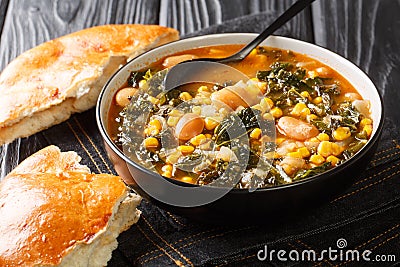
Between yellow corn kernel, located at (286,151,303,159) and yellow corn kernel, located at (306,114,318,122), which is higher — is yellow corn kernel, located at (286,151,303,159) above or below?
below

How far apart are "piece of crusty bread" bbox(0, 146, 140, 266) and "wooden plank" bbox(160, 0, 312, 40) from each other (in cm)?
248

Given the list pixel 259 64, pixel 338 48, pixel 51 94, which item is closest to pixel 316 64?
pixel 259 64

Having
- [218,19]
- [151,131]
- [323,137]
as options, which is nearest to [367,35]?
[218,19]

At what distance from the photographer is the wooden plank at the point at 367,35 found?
17.1ft

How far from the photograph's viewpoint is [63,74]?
4.44 m

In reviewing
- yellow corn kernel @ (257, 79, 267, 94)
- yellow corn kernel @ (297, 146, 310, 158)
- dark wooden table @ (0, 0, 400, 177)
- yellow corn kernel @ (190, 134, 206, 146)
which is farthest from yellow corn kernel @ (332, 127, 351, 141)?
dark wooden table @ (0, 0, 400, 177)

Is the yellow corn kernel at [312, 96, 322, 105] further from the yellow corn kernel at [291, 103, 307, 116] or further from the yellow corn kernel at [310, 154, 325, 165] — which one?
the yellow corn kernel at [310, 154, 325, 165]

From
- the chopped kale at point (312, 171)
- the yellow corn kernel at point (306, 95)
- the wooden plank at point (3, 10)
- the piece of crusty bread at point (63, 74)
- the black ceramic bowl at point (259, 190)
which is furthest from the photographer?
the wooden plank at point (3, 10)

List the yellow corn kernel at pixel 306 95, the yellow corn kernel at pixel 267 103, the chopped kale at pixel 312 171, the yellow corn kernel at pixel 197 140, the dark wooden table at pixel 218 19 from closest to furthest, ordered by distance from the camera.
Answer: the chopped kale at pixel 312 171 < the yellow corn kernel at pixel 197 140 < the yellow corn kernel at pixel 267 103 < the yellow corn kernel at pixel 306 95 < the dark wooden table at pixel 218 19

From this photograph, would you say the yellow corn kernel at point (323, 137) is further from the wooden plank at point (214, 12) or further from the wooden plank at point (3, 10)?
the wooden plank at point (3, 10)

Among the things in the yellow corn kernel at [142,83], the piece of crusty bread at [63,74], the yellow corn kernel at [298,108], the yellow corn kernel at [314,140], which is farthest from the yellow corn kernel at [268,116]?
the piece of crusty bread at [63,74]

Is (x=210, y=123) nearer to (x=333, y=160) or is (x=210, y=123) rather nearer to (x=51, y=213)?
(x=333, y=160)

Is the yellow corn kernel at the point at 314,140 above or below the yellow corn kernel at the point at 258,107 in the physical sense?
below

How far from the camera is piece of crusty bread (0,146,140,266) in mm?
3205
